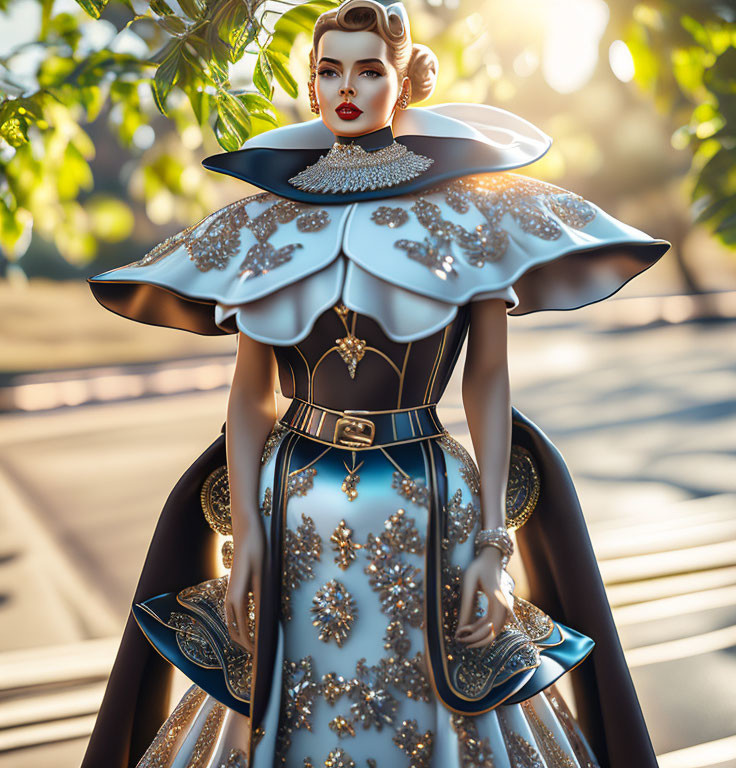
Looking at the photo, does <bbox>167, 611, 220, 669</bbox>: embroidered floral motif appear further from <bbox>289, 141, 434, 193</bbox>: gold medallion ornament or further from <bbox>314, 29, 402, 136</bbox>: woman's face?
<bbox>314, 29, 402, 136</bbox>: woman's face

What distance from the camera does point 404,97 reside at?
5.71 ft

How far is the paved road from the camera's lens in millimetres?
2980

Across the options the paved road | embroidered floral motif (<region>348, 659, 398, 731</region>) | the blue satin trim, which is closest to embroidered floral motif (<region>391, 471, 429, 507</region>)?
embroidered floral motif (<region>348, 659, 398, 731</region>)

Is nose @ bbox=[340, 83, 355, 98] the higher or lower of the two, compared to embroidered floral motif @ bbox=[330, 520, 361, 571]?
higher

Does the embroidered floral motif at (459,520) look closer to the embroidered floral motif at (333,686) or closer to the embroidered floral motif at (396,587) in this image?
the embroidered floral motif at (396,587)

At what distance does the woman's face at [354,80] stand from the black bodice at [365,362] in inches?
17.0

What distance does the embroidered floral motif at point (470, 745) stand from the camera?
1599 millimetres

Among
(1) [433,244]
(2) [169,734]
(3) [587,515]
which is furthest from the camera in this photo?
(3) [587,515]

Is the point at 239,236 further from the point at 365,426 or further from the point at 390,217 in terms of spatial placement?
the point at 365,426

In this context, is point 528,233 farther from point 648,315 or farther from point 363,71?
point 648,315

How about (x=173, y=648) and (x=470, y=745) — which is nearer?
(x=470, y=745)

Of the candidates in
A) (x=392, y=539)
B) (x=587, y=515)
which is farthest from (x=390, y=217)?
(x=587, y=515)

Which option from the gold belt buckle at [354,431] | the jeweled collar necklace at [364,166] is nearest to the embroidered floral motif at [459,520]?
the gold belt buckle at [354,431]

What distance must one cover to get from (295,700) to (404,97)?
1.37 m
